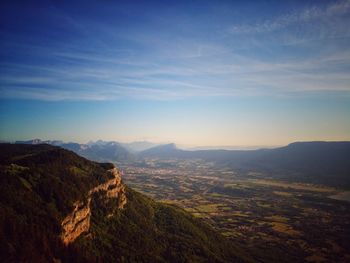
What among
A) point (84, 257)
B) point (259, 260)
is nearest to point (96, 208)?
point (84, 257)

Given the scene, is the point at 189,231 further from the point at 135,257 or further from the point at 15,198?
the point at 15,198

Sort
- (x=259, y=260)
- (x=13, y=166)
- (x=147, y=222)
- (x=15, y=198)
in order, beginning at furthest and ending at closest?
(x=259, y=260)
(x=147, y=222)
(x=13, y=166)
(x=15, y=198)

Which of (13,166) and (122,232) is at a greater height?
(13,166)

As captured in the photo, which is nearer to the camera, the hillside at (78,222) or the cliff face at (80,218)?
the hillside at (78,222)

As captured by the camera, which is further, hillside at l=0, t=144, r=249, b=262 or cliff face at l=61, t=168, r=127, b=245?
cliff face at l=61, t=168, r=127, b=245

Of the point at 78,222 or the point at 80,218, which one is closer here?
the point at 78,222

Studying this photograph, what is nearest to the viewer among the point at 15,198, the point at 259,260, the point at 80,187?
the point at 15,198

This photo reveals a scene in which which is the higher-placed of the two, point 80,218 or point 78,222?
point 80,218

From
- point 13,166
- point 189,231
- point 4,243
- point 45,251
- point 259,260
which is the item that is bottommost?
point 259,260
